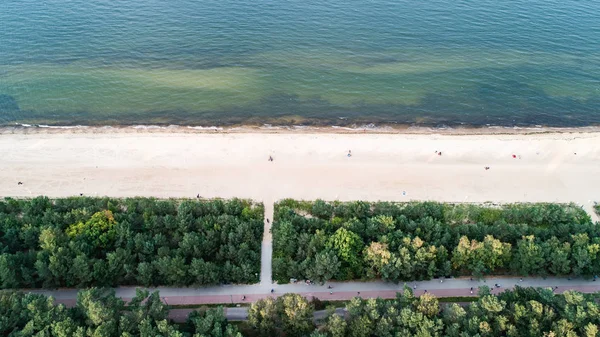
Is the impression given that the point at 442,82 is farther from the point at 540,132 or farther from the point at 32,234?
the point at 32,234

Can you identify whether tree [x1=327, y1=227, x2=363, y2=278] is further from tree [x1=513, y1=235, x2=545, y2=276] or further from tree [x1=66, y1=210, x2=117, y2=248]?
tree [x1=66, y1=210, x2=117, y2=248]

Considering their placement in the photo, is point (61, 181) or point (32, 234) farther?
point (61, 181)

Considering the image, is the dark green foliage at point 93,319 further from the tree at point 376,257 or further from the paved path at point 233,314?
the tree at point 376,257

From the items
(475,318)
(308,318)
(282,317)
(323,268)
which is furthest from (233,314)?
(475,318)

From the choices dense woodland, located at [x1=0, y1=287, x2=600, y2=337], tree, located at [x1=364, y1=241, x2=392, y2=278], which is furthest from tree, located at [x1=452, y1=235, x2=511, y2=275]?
tree, located at [x1=364, y1=241, x2=392, y2=278]

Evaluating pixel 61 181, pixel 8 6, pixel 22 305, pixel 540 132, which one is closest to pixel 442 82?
pixel 540 132
